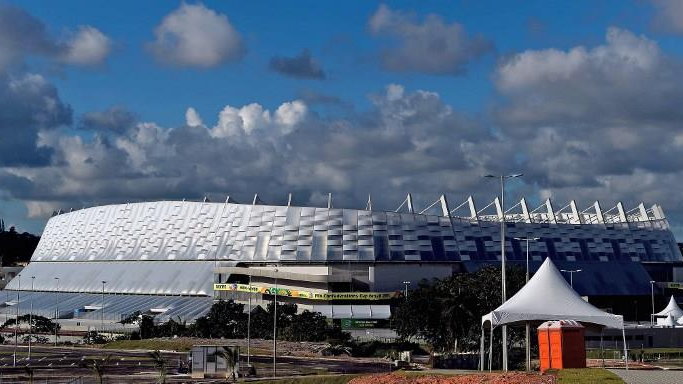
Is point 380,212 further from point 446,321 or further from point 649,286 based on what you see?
point 446,321

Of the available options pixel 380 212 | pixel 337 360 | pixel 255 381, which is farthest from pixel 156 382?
pixel 380 212

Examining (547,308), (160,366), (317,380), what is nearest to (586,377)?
(547,308)

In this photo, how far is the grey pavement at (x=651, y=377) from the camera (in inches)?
1647

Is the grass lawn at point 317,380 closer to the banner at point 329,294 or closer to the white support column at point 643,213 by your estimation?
the banner at point 329,294

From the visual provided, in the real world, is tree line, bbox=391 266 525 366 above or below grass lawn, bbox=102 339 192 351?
above

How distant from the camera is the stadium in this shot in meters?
146

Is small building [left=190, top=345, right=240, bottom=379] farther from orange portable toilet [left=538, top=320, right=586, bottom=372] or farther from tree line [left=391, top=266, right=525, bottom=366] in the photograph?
orange portable toilet [left=538, top=320, right=586, bottom=372]

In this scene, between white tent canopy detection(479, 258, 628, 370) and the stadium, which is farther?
the stadium

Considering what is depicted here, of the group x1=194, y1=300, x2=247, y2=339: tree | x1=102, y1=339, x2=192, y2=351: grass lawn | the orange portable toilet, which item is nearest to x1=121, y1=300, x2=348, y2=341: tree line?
x1=194, y1=300, x2=247, y2=339: tree

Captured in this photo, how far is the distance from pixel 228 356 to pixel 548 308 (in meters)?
21.8

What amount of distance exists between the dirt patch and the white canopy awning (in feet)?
31.8

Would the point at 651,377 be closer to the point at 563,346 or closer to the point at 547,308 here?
the point at 563,346

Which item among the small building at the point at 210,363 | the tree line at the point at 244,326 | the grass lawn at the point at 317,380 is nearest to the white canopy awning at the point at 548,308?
the grass lawn at the point at 317,380

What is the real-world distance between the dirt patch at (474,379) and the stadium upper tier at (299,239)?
9926 centimetres
